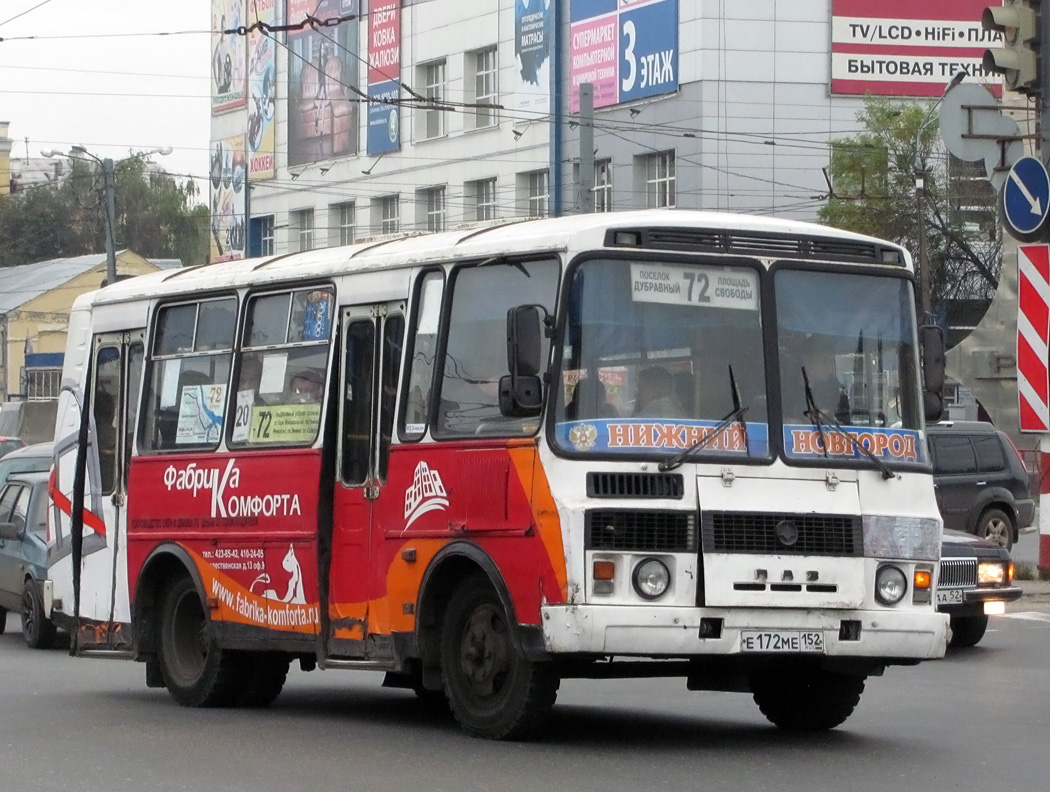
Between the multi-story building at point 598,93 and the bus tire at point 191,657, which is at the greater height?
the multi-story building at point 598,93

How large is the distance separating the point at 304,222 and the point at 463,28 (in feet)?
43.4

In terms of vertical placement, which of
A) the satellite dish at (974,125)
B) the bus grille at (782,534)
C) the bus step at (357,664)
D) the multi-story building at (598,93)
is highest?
the multi-story building at (598,93)

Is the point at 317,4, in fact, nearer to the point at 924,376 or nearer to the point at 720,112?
the point at 720,112

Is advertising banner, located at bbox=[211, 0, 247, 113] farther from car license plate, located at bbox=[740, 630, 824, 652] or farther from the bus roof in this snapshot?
car license plate, located at bbox=[740, 630, 824, 652]

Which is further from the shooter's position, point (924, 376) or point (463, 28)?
point (463, 28)

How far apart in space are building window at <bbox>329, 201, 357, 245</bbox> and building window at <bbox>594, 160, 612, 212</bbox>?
44.9 ft

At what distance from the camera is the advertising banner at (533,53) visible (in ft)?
195

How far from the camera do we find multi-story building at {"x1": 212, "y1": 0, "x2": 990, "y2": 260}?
5597 centimetres

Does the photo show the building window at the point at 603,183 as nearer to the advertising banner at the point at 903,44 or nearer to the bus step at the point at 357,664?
the advertising banner at the point at 903,44

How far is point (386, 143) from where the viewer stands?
225 feet

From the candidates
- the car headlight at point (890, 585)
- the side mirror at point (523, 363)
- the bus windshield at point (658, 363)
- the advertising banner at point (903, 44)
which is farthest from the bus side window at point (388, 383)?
the advertising banner at point (903, 44)

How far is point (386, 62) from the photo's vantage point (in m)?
67.2

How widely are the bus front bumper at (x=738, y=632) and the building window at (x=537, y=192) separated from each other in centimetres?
5094

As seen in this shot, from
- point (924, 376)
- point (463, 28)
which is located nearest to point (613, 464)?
point (924, 376)
